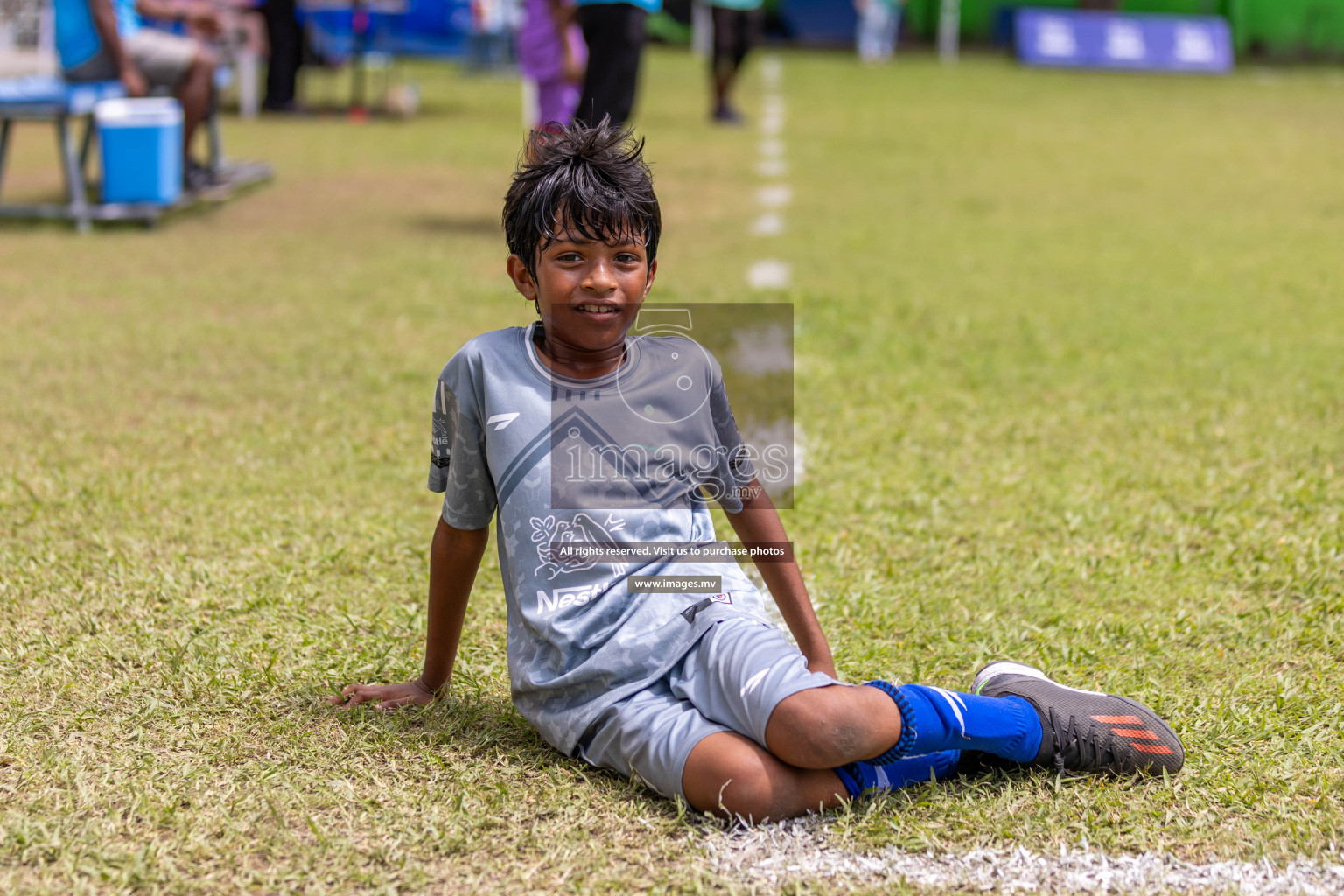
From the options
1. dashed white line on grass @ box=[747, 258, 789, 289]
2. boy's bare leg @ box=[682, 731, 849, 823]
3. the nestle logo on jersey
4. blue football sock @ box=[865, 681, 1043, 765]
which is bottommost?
boy's bare leg @ box=[682, 731, 849, 823]

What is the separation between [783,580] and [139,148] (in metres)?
5.83

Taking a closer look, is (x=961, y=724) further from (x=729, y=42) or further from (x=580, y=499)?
(x=729, y=42)

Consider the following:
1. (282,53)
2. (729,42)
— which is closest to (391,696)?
(729,42)

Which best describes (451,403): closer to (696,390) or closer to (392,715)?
(696,390)

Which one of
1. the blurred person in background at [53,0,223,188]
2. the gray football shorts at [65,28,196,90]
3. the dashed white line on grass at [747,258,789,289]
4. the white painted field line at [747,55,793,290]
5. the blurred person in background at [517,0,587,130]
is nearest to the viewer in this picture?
the dashed white line on grass at [747,258,789,289]

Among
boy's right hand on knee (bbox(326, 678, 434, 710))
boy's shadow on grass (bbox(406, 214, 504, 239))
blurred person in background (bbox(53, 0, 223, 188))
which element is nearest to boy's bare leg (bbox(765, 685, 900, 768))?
boy's right hand on knee (bbox(326, 678, 434, 710))

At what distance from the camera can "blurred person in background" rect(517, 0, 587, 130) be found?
6.74m

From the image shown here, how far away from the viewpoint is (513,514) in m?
2.32

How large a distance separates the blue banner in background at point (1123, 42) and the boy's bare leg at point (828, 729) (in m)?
17.6

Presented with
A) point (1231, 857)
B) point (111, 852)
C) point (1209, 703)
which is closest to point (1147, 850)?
point (1231, 857)

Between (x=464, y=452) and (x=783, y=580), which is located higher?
(x=464, y=452)

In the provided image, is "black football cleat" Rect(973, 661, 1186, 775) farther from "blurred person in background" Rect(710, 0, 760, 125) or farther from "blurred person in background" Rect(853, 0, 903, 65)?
"blurred person in background" Rect(853, 0, 903, 65)

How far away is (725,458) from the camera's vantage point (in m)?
2.38

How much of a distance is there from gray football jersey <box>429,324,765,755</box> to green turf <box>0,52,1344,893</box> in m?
0.19
